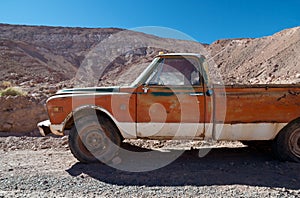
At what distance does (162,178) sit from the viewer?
420cm

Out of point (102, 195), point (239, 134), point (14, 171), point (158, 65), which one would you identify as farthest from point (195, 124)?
point (14, 171)

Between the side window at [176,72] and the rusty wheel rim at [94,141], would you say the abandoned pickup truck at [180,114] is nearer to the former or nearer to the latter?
the rusty wheel rim at [94,141]

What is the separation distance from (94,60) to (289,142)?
45.4 metres

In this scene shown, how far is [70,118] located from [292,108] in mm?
3734

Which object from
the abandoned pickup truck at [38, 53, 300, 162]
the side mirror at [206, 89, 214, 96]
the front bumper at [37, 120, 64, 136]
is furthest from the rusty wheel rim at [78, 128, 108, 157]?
the side mirror at [206, 89, 214, 96]

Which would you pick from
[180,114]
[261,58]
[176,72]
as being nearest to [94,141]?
[180,114]

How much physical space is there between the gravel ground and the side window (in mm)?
1455

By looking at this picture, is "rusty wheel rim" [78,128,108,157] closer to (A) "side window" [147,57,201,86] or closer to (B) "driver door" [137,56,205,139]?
(B) "driver door" [137,56,205,139]

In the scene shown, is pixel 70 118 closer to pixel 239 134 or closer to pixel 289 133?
pixel 239 134

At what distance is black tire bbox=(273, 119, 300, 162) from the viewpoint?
4684 mm

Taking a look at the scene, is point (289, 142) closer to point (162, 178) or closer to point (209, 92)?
point (209, 92)

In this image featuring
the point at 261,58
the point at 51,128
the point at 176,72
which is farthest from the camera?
the point at 261,58

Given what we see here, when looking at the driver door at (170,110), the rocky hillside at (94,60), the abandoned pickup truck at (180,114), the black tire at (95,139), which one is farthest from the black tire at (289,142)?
the rocky hillside at (94,60)

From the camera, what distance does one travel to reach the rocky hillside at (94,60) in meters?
11.9
